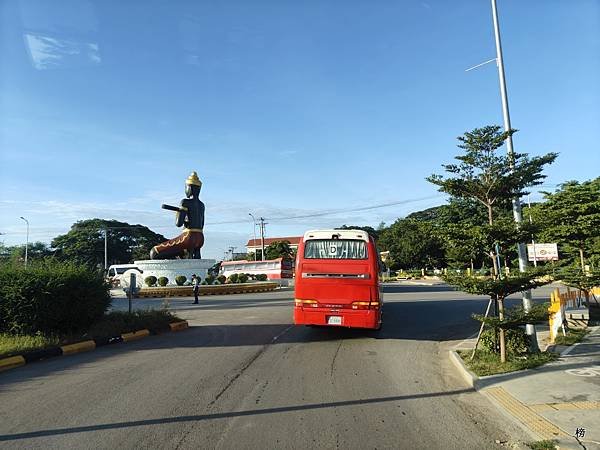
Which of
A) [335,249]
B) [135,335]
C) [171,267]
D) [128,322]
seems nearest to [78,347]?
[135,335]

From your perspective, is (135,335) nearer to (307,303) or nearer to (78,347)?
(78,347)

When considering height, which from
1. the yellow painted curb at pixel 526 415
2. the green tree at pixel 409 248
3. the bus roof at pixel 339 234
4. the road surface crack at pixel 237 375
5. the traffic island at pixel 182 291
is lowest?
the yellow painted curb at pixel 526 415

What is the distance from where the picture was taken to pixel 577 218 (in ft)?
46.0

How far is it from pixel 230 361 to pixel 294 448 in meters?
4.48

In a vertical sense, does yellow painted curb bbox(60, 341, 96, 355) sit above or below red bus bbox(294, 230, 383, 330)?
below

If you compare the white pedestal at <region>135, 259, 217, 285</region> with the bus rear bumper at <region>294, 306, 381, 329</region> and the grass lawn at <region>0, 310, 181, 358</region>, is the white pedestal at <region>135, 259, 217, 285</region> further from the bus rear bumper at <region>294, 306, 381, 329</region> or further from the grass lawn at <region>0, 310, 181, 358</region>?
the bus rear bumper at <region>294, 306, 381, 329</region>

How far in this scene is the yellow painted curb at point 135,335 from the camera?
1183 centimetres

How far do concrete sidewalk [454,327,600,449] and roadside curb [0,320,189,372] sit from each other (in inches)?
343

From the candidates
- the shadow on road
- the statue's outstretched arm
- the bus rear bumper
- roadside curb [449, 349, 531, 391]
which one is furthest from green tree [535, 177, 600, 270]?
the statue's outstretched arm

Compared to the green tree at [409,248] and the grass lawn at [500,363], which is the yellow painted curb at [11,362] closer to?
the grass lawn at [500,363]

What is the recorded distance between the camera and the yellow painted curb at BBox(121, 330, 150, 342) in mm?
11828

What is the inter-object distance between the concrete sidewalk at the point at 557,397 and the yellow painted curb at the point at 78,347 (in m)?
8.71

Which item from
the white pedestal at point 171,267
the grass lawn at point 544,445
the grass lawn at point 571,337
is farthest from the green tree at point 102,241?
the grass lawn at point 544,445

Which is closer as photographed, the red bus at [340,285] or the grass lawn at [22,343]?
the grass lawn at [22,343]
